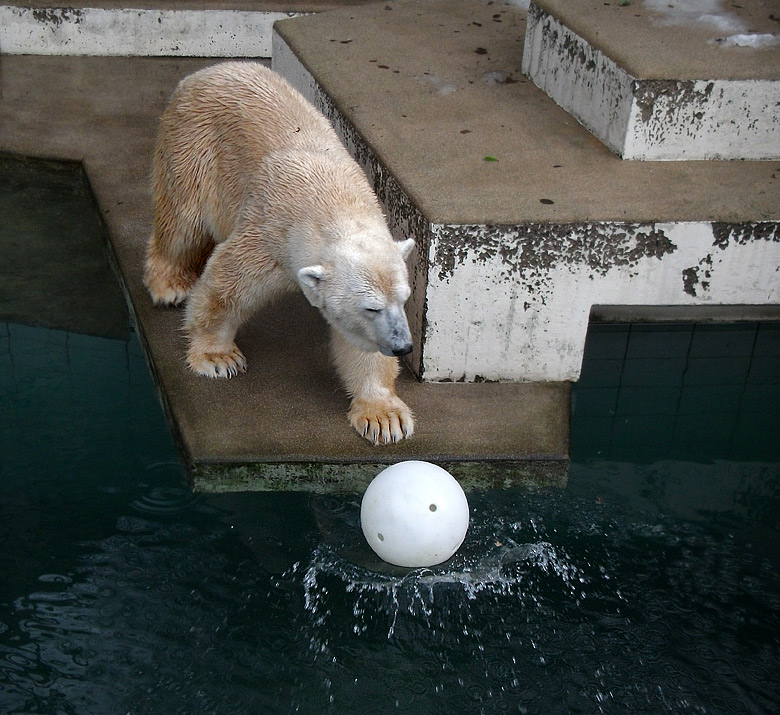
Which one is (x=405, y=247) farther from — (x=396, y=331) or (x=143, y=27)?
(x=143, y=27)

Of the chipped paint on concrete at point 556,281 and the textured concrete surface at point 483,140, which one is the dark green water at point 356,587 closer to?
the chipped paint on concrete at point 556,281

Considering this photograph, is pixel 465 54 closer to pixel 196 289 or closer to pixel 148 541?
pixel 196 289

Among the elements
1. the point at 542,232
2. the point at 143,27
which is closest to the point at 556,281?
the point at 542,232

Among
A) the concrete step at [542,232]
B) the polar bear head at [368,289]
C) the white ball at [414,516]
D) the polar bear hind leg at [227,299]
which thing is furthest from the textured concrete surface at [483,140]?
the white ball at [414,516]

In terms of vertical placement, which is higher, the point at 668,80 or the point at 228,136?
the point at 668,80

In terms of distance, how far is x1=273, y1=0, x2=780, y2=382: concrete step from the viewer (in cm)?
352

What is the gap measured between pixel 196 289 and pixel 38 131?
284 cm

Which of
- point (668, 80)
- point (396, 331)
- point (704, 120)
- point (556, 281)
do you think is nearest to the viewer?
point (396, 331)

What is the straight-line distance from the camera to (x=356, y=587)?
3018 millimetres

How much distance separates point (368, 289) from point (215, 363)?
0.95m

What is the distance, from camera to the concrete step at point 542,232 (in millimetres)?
3520

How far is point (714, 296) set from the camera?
12.3 ft

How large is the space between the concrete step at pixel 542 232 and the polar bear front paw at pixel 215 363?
70cm

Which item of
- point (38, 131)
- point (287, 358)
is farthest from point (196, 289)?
point (38, 131)
